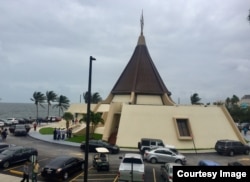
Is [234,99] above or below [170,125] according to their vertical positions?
above

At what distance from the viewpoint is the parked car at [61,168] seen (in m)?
19.3

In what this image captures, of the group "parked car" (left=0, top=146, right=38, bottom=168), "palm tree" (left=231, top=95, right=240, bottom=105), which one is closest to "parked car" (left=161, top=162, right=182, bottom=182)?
"parked car" (left=0, top=146, right=38, bottom=168)

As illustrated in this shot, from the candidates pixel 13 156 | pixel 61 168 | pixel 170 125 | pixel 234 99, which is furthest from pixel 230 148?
pixel 234 99

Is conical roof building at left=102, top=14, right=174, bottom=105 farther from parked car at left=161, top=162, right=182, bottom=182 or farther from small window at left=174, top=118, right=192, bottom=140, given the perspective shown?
parked car at left=161, top=162, right=182, bottom=182

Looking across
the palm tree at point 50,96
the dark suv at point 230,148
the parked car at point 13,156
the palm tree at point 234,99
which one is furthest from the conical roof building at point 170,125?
the palm tree at point 234,99

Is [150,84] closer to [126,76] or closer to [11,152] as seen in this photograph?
[126,76]

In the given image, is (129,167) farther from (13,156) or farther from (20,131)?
(20,131)

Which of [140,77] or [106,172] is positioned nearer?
[106,172]

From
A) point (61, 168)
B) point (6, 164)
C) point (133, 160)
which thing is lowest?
point (6, 164)

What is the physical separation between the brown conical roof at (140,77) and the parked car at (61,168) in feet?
101

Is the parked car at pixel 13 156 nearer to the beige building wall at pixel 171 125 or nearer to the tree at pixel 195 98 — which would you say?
the beige building wall at pixel 171 125

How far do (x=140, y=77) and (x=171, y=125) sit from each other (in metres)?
18.0

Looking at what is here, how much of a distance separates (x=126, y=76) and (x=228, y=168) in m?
46.2

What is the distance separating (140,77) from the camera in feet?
178
